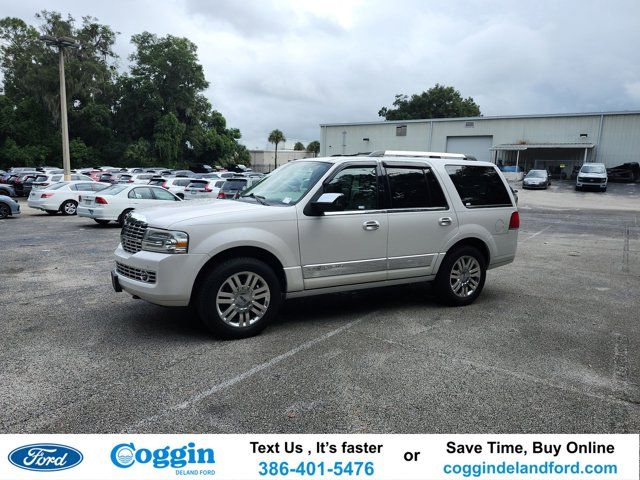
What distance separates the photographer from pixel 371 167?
222 inches

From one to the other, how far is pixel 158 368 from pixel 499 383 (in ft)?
9.48

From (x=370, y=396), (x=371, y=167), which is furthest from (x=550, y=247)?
(x=370, y=396)

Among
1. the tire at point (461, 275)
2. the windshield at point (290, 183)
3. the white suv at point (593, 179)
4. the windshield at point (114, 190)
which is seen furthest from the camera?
the white suv at point (593, 179)

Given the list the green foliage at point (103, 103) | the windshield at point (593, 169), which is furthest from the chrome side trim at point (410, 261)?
the green foliage at point (103, 103)

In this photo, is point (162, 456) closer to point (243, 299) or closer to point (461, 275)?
point (243, 299)

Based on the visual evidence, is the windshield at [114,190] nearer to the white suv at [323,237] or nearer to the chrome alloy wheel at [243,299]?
the white suv at [323,237]

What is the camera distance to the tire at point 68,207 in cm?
1897

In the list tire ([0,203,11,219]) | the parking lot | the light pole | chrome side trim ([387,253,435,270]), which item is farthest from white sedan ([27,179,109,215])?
chrome side trim ([387,253,435,270])

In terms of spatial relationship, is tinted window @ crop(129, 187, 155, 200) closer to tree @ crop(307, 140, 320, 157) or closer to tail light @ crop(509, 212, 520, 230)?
tail light @ crop(509, 212, 520, 230)

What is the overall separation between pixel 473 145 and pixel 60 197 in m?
37.4

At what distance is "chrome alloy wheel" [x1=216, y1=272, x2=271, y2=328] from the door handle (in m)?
1.31

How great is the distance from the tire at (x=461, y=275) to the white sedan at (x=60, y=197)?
53.4 feet

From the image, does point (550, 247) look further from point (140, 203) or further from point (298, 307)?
point (140, 203)

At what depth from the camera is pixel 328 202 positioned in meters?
4.92
